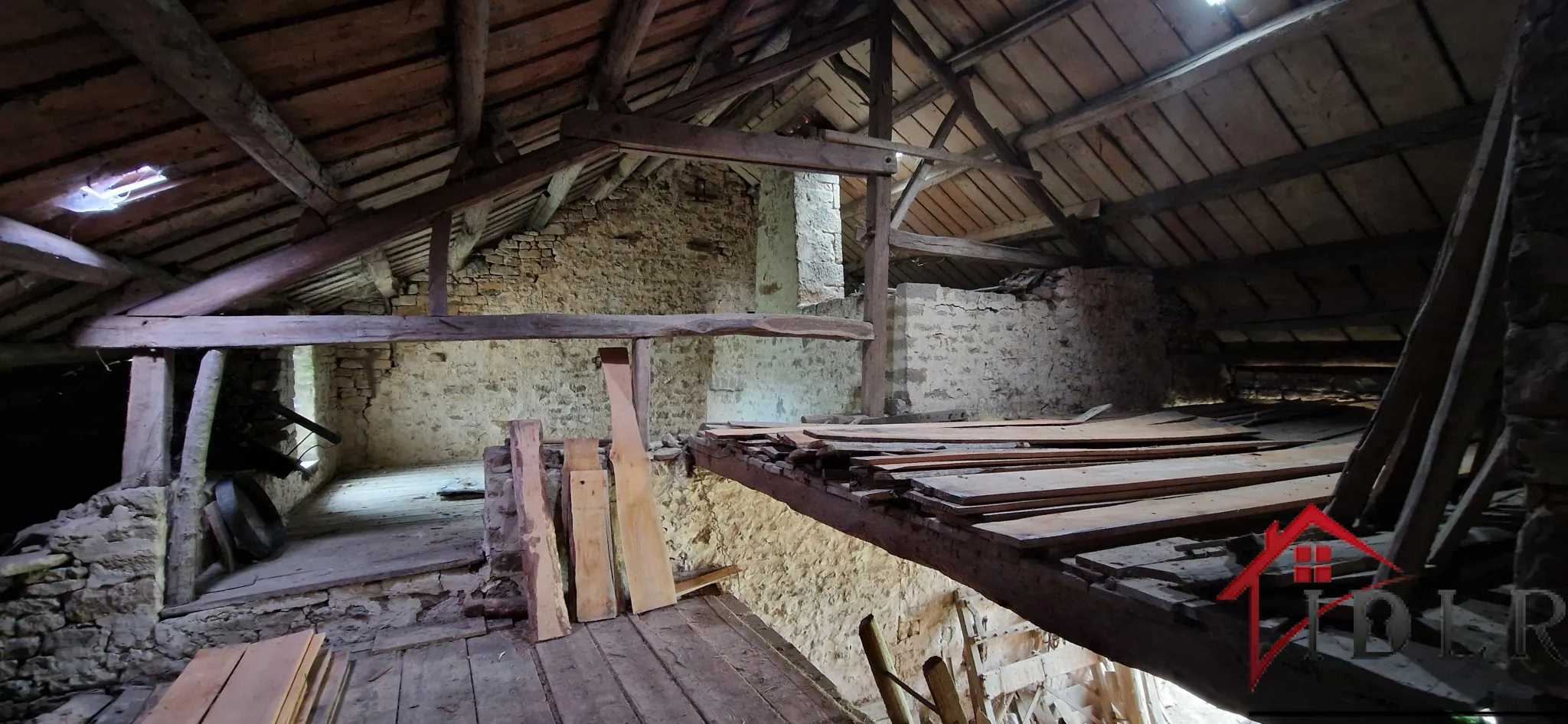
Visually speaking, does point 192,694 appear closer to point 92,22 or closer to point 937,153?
point 92,22

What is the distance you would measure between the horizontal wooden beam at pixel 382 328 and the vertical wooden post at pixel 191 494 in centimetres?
21

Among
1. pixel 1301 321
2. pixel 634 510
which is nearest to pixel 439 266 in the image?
pixel 634 510

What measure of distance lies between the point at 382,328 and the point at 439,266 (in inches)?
17.3

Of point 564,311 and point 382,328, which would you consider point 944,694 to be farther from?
point 564,311

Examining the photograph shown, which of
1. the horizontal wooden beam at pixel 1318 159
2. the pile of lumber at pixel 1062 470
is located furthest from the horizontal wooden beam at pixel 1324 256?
A: the pile of lumber at pixel 1062 470

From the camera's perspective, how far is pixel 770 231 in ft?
23.7

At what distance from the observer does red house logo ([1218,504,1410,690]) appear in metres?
1.26

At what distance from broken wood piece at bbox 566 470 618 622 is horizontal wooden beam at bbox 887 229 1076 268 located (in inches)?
118

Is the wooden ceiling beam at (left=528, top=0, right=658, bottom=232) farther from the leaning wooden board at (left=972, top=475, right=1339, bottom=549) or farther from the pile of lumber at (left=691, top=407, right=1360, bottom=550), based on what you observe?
the leaning wooden board at (left=972, top=475, right=1339, bottom=549)

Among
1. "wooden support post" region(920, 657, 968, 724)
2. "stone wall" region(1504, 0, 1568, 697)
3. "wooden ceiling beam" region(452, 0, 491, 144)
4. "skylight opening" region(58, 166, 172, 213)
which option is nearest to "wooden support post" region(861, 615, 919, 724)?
"wooden support post" region(920, 657, 968, 724)

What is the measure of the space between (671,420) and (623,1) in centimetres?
589

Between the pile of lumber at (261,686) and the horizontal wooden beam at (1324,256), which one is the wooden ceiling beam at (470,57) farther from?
the horizontal wooden beam at (1324,256)

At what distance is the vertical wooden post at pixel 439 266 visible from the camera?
3.53 m

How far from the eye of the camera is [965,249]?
5.85 meters
